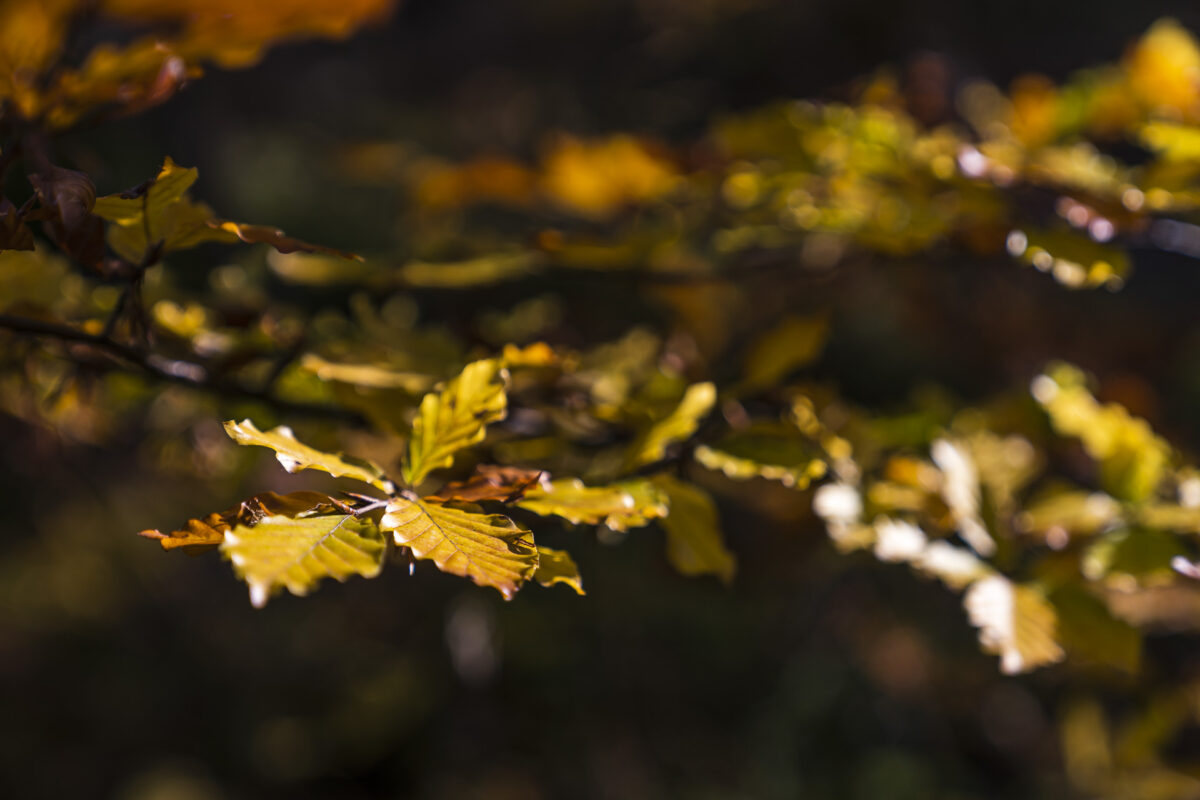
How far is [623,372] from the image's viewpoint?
644 mm

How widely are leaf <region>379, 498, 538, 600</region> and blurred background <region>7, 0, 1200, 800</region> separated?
0.72m

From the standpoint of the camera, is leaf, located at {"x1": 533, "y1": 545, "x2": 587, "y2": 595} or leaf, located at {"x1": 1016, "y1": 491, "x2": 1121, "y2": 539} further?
leaf, located at {"x1": 1016, "y1": 491, "x2": 1121, "y2": 539}

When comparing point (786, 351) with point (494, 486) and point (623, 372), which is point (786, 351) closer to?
point (623, 372)

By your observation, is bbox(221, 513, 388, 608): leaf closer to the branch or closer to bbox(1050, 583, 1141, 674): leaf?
the branch

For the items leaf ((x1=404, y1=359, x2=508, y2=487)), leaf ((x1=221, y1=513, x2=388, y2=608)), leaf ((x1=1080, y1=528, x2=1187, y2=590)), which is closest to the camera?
leaf ((x1=221, y1=513, x2=388, y2=608))

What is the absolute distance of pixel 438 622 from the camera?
2.01 metres

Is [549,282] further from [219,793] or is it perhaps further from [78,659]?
[78,659]

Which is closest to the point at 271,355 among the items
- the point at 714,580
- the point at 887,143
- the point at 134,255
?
the point at 134,255

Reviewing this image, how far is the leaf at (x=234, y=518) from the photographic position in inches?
12.6

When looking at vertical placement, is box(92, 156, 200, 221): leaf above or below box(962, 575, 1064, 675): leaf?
Answer: above

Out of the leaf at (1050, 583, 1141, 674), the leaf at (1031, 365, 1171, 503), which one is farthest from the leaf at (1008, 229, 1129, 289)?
the leaf at (1050, 583, 1141, 674)

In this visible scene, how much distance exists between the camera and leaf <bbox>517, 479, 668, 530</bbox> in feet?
1.18

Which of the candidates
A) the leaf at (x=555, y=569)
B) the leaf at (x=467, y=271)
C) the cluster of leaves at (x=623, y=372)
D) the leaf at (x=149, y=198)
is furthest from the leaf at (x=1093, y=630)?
the leaf at (x=149, y=198)

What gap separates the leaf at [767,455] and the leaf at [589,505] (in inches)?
3.6
